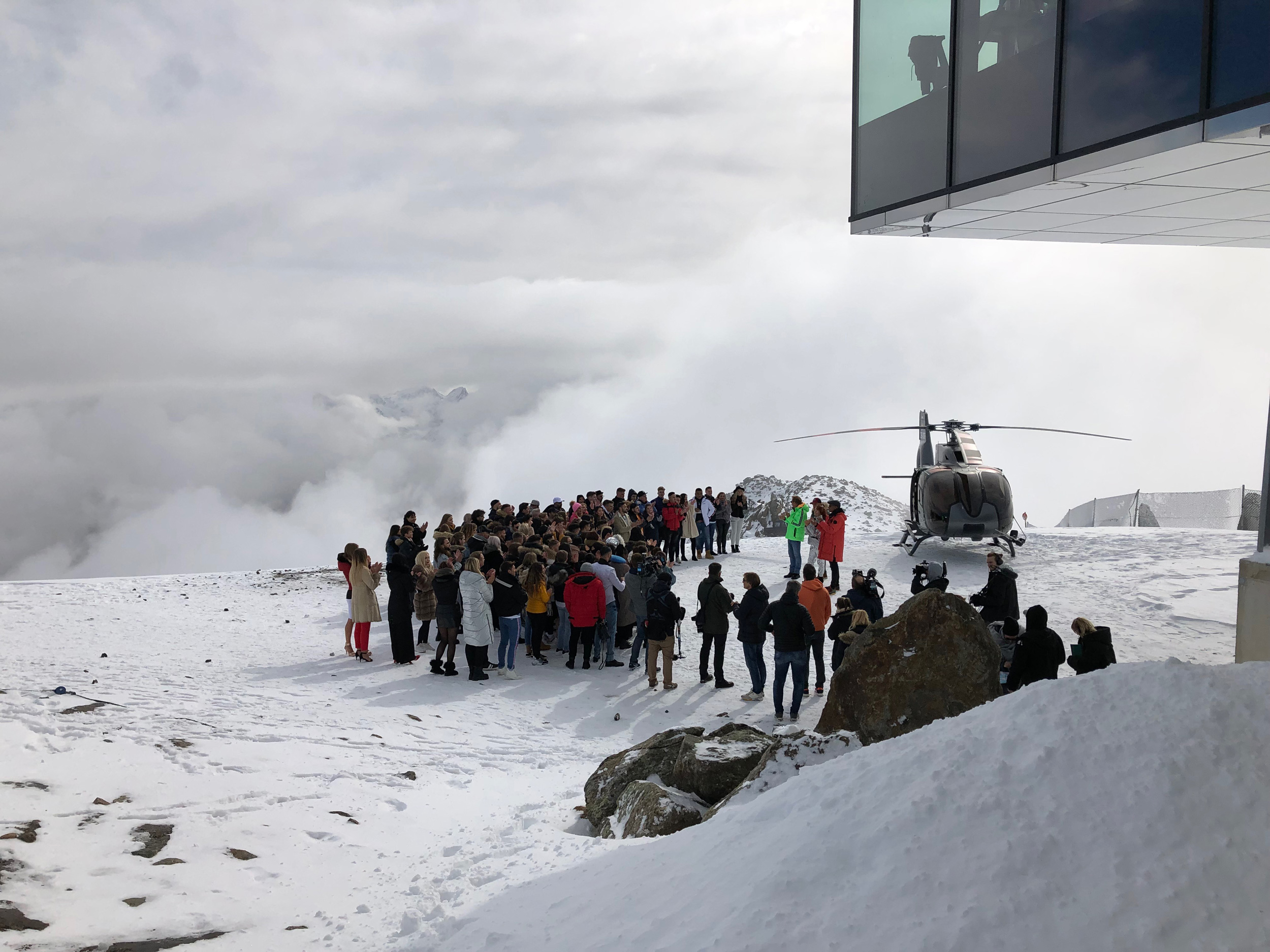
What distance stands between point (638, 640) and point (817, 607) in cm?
285

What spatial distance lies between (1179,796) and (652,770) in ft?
14.2

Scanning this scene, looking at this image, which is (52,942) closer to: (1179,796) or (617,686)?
(1179,796)

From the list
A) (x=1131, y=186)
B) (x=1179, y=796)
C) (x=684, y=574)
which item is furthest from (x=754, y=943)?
(x=684, y=574)

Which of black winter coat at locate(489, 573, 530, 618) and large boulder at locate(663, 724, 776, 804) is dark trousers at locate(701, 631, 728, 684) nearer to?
black winter coat at locate(489, 573, 530, 618)

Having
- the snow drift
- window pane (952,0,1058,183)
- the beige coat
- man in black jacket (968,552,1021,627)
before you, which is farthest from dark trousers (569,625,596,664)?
window pane (952,0,1058,183)

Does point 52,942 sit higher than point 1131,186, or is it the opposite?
point 1131,186

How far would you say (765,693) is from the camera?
38.8 ft

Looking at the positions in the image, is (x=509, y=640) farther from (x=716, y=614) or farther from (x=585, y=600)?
(x=716, y=614)

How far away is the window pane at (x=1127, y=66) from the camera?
25.3 ft

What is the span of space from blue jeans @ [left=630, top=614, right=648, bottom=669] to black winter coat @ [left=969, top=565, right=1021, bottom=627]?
189 inches

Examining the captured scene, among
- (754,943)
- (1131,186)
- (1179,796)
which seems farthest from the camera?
(1131,186)

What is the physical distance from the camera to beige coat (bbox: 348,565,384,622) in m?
11.9

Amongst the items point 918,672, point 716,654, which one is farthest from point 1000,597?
point 716,654

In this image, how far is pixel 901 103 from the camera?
10.8 metres
